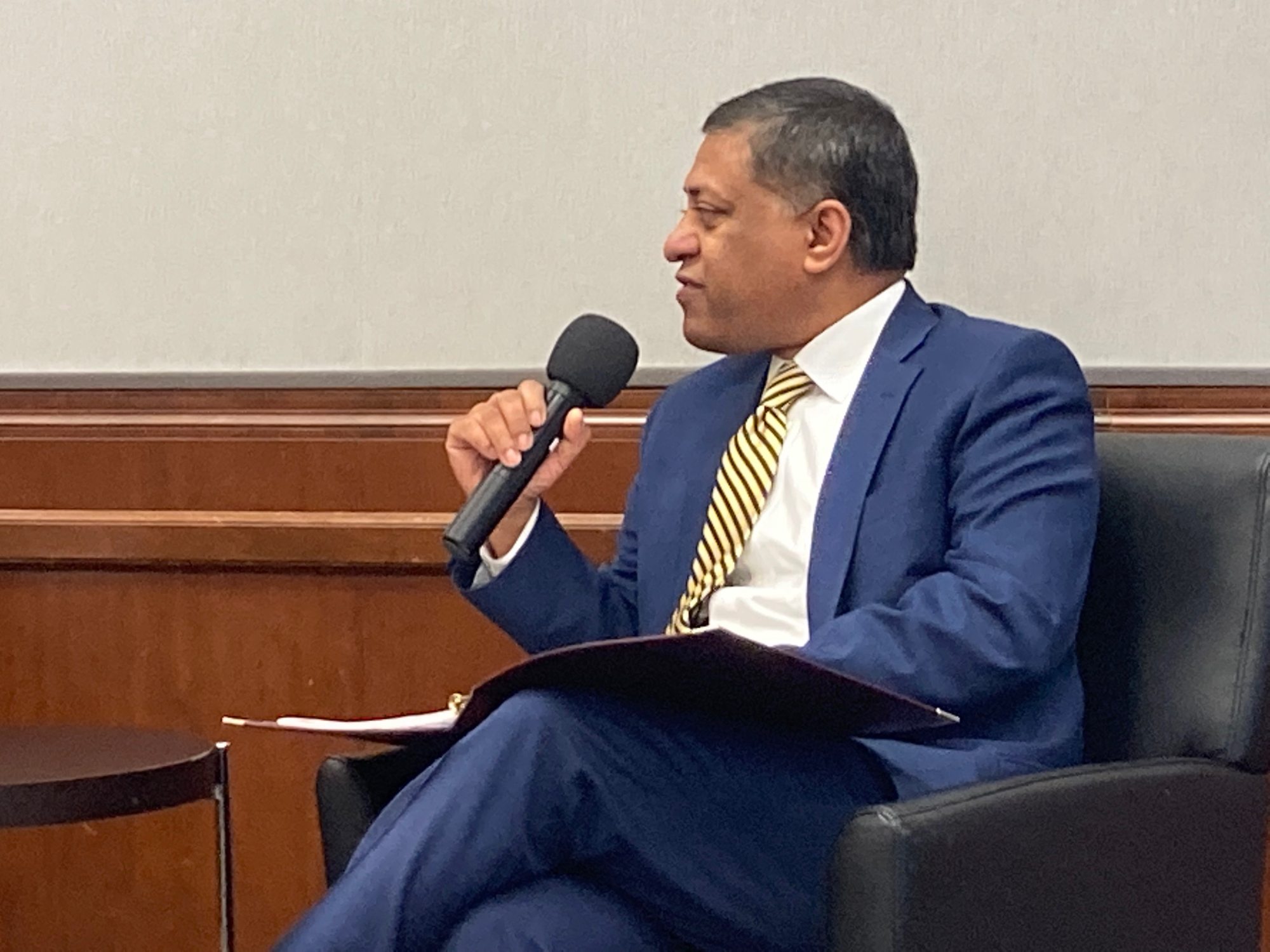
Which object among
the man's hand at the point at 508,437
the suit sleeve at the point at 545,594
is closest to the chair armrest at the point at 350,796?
the suit sleeve at the point at 545,594

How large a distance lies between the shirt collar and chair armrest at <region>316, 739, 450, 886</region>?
0.55 m

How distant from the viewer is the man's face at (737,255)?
193 cm

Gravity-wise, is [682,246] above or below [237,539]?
above

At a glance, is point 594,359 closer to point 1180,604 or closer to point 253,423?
point 1180,604

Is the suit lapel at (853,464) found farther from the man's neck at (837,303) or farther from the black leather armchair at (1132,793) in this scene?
the black leather armchair at (1132,793)

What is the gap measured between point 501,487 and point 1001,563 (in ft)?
1.52

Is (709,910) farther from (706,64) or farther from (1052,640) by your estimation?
(706,64)

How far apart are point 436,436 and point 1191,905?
1.25 m

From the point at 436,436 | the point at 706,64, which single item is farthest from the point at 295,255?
the point at 706,64

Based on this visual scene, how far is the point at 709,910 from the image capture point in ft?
5.05

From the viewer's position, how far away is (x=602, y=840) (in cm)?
153

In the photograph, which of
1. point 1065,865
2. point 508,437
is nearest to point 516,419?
point 508,437

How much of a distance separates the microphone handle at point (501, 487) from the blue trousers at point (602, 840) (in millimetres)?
146

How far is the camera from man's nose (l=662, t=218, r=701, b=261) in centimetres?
197
